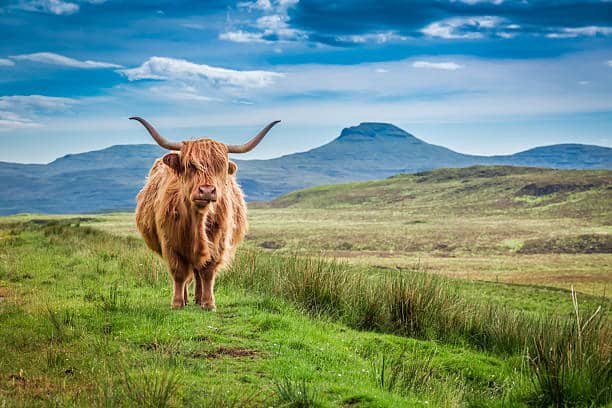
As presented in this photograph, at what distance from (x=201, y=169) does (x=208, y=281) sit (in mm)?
1712

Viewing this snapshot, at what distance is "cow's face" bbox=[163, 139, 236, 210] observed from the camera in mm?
6622

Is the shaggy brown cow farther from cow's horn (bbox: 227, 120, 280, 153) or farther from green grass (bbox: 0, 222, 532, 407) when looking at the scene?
green grass (bbox: 0, 222, 532, 407)

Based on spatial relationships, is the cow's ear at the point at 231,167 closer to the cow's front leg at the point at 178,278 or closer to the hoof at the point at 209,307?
the cow's front leg at the point at 178,278

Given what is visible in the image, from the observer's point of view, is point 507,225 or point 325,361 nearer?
point 325,361

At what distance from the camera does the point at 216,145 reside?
7.11 m

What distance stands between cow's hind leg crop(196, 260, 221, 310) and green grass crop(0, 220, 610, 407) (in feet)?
0.71

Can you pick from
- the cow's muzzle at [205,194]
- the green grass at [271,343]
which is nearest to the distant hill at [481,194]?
the green grass at [271,343]

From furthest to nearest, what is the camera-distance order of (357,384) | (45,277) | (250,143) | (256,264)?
1. (256,264)
2. (45,277)
3. (250,143)
4. (357,384)

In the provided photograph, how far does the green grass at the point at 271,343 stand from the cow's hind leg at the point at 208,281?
22cm

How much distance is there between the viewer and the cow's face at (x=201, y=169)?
21.7ft

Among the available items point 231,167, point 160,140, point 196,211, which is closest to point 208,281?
point 196,211

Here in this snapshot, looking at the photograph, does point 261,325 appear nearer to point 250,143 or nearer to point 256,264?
point 250,143

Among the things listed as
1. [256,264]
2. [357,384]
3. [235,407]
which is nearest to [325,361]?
[357,384]

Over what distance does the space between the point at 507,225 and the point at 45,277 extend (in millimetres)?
42083
